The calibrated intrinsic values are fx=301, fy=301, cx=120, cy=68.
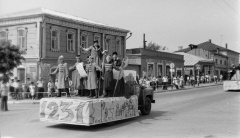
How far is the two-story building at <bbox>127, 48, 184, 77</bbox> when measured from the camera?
38406mm

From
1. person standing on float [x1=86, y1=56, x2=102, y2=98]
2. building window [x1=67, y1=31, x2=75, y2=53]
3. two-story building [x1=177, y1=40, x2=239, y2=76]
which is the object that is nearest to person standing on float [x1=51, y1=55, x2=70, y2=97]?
person standing on float [x1=86, y1=56, x2=102, y2=98]

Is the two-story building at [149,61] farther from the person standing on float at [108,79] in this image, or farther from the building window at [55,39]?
the person standing on float at [108,79]

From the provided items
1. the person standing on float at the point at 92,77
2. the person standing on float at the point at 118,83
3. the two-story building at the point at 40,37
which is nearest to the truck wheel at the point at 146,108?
the person standing on float at the point at 118,83

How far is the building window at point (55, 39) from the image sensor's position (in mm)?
26891

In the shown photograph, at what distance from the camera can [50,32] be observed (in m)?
26.4

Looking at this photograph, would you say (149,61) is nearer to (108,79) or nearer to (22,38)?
(22,38)

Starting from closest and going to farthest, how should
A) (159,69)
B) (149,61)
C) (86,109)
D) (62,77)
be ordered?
(86,109)
(62,77)
(149,61)
(159,69)

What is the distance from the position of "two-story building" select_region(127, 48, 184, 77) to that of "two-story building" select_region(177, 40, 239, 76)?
2227 cm

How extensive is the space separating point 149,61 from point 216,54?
3436 centimetres

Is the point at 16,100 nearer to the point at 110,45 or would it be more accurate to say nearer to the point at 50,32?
the point at 50,32

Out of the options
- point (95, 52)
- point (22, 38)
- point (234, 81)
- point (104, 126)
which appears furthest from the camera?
point (234, 81)

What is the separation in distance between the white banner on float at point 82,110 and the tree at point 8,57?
577 inches

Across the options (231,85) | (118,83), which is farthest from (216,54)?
(118,83)

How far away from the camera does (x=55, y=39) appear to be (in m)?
27.3
